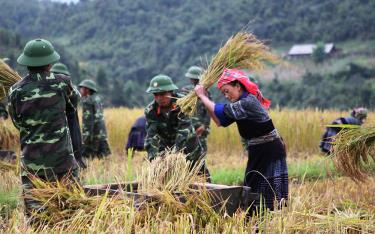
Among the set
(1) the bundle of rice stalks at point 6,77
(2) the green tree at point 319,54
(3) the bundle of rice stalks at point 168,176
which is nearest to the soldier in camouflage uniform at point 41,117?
(3) the bundle of rice stalks at point 168,176

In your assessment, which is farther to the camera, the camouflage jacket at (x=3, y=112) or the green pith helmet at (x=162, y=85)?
the camouflage jacket at (x=3, y=112)

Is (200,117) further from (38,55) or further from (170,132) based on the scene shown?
(38,55)

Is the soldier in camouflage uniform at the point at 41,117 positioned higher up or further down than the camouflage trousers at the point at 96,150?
higher up

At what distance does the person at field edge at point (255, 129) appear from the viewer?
18.0 ft

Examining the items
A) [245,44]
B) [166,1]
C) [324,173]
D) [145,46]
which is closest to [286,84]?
[145,46]

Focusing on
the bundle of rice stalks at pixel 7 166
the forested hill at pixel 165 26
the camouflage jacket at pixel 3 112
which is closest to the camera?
the bundle of rice stalks at pixel 7 166

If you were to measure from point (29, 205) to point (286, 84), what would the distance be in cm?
4047

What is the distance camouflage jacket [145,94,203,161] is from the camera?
21.8 feet

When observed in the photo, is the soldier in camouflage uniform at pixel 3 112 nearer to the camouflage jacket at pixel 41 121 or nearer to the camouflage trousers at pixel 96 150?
the camouflage trousers at pixel 96 150

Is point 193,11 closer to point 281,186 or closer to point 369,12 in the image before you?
point 369,12

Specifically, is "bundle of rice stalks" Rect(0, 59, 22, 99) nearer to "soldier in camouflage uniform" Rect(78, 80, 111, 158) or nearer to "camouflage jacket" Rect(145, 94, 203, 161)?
"camouflage jacket" Rect(145, 94, 203, 161)

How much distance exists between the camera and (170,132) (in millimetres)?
6934

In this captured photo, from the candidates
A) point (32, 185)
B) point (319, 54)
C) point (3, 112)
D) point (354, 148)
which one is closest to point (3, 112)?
point (3, 112)

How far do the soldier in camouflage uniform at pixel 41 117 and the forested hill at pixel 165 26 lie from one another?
4361cm
